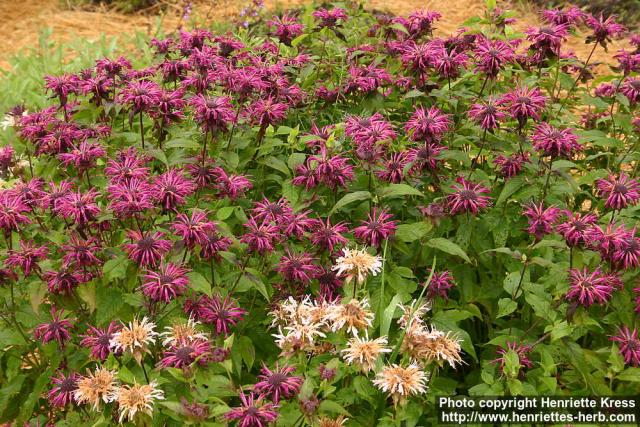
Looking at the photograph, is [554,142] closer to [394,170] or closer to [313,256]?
[394,170]

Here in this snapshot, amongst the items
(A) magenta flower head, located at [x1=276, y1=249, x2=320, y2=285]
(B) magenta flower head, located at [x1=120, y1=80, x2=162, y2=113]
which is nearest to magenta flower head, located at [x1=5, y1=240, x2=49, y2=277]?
(B) magenta flower head, located at [x1=120, y1=80, x2=162, y2=113]

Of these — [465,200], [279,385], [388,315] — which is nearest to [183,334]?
[279,385]

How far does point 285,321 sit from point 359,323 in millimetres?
312

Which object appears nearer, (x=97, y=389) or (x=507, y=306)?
(x=97, y=389)

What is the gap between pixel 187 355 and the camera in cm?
184

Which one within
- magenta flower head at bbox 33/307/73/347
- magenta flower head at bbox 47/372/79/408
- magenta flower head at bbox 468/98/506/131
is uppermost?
magenta flower head at bbox 468/98/506/131

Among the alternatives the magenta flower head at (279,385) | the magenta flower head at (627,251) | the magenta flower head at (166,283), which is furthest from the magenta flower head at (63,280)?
the magenta flower head at (627,251)

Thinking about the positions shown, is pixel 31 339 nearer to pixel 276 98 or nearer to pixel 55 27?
pixel 276 98

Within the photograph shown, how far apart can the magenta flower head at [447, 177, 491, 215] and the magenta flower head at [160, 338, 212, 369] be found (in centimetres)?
85

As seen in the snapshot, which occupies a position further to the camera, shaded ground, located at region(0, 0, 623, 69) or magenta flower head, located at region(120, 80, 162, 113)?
shaded ground, located at region(0, 0, 623, 69)

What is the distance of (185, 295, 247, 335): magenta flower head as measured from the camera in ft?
6.63

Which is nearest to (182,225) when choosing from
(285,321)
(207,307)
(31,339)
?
(207,307)

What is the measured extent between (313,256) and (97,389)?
77 centimetres

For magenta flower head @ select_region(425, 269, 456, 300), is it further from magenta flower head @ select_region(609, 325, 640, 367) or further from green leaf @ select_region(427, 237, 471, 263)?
magenta flower head @ select_region(609, 325, 640, 367)
